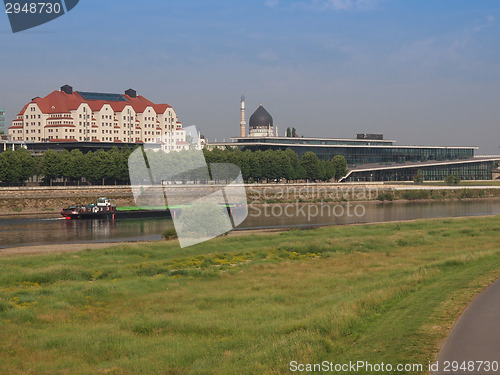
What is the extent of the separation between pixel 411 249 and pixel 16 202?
8368 centimetres

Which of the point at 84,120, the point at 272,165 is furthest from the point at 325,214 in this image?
the point at 84,120

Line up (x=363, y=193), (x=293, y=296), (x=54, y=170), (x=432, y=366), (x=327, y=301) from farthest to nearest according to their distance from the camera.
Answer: (x=363, y=193)
(x=54, y=170)
(x=293, y=296)
(x=327, y=301)
(x=432, y=366)

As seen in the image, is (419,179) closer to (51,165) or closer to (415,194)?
(415,194)

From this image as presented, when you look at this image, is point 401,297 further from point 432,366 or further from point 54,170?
point 54,170

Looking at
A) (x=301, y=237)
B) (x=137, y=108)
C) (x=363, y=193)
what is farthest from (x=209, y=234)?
(x=137, y=108)

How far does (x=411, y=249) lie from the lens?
172 ft

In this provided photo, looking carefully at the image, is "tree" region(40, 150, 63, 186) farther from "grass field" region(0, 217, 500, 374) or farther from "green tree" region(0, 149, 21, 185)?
"grass field" region(0, 217, 500, 374)

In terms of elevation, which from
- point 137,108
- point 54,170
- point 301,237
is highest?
point 137,108

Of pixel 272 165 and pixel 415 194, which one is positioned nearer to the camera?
pixel 415 194

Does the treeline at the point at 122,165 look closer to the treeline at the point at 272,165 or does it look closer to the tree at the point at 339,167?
the treeline at the point at 272,165

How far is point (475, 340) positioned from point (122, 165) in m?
121

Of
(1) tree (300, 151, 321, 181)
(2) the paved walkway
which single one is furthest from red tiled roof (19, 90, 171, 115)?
(2) the paved walkway

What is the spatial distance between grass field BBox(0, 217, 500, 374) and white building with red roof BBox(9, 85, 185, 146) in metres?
125

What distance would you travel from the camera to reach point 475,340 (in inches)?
A: 704
